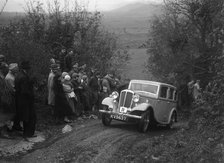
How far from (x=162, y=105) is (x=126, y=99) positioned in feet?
5.11

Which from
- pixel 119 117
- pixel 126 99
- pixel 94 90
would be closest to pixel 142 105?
pixel 126 99

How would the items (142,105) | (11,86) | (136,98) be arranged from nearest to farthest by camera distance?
(11,86) < (142,105) < (136,98)

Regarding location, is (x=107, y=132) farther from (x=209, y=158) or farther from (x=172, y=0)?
(x=172, y=0)

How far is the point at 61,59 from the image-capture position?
21188 mm

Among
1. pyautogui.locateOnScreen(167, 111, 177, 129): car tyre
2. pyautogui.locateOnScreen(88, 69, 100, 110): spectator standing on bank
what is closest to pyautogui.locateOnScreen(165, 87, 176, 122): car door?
pyautogui.locateOnScreen(167, 111, 177, 129): car tyre

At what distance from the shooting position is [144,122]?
14141mm

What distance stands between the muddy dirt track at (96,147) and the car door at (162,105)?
3.14 feet

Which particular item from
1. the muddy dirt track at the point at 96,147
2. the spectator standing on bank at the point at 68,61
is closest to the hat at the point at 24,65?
the muddy dirt track at the point at 96,147

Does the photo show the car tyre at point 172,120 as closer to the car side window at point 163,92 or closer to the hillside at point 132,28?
the car side window at point 163,92

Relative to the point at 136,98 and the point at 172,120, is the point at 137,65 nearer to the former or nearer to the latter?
the point at 172,120

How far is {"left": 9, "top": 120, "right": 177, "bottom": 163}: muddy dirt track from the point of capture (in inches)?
396

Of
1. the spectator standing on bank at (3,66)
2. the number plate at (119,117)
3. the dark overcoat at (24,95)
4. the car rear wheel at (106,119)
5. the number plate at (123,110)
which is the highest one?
the spectator standing on bank at (3,66)

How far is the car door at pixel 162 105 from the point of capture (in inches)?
602

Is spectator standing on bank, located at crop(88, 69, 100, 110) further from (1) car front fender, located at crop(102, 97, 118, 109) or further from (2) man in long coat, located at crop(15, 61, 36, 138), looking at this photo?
(2) man in long coat, located at crop(15, 61, 36, 138)
